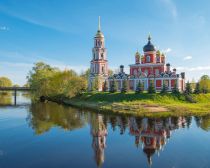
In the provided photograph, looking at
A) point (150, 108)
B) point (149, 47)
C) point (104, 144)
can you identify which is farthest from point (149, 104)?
point (149, 47)

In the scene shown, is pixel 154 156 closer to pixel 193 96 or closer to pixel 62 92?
pixel 193 96

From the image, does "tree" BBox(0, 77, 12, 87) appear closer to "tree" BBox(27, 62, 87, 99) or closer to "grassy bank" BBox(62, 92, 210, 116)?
"tree" BBox(27, 62, 87, 99)

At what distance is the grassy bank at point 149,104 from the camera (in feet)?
139

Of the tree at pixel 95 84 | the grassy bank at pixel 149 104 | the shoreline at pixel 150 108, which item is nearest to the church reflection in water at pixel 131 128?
the shoreline at pixel 150 108

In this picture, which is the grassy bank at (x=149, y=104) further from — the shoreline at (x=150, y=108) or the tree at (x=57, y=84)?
the tree at (x=57, y=84)

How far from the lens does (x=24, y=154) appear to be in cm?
1805

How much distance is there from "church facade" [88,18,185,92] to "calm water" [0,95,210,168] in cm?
3037

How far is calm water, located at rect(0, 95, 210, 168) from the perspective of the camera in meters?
16.5

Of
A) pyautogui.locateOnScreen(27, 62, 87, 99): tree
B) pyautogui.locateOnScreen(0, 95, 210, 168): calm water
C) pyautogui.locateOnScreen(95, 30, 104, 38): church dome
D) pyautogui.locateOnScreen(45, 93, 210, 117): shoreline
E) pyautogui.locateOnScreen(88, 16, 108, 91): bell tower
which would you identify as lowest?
pyautogui.locateOnScreen(0, 95, 210, 168): calm water

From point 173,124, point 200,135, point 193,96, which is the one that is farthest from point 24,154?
point 193,96

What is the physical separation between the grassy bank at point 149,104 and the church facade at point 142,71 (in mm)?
8478

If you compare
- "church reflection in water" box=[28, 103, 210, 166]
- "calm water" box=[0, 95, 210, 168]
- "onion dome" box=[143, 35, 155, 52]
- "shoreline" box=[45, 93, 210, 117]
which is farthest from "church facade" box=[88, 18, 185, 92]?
"calm water" box=[0, 95, 210, 168]

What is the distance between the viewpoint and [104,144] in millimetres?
21562

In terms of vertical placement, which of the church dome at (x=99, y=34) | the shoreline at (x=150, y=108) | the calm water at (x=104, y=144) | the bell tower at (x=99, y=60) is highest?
the church dome at (x=99, y=34)
